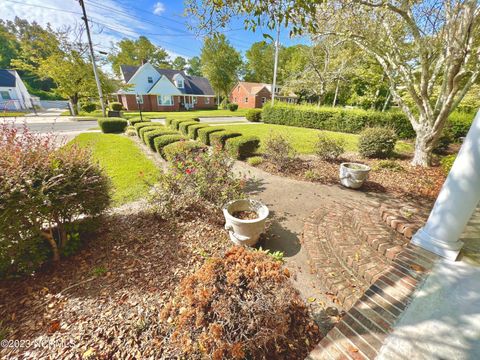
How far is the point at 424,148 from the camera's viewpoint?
23.6 feet

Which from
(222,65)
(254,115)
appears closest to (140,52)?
(222,65)

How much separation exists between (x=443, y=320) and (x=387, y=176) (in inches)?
230

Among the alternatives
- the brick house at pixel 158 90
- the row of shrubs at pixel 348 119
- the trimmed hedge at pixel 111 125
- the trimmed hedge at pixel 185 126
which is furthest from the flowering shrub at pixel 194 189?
the brick house at pixel 158 90

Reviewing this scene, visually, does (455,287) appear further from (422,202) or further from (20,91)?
(20,91)

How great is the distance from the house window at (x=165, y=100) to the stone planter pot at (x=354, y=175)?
30.1m

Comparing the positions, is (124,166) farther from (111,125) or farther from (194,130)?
(111,125)

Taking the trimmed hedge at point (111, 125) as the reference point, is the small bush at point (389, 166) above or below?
below

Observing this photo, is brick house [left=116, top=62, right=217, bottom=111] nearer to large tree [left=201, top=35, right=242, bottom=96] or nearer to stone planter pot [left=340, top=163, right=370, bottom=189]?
large tree [left=201, top=35, right=242, bottom=96]

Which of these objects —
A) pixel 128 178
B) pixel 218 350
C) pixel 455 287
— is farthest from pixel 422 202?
pixel 128 178

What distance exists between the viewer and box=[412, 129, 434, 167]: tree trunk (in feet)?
22.9

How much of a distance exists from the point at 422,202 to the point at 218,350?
556cm

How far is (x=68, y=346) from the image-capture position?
192 centimetres

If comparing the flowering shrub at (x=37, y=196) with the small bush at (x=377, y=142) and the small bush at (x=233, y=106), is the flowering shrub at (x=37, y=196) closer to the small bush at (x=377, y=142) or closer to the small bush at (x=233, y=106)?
the small bush at (x=377, y=142)

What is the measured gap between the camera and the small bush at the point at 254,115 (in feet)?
68.8
